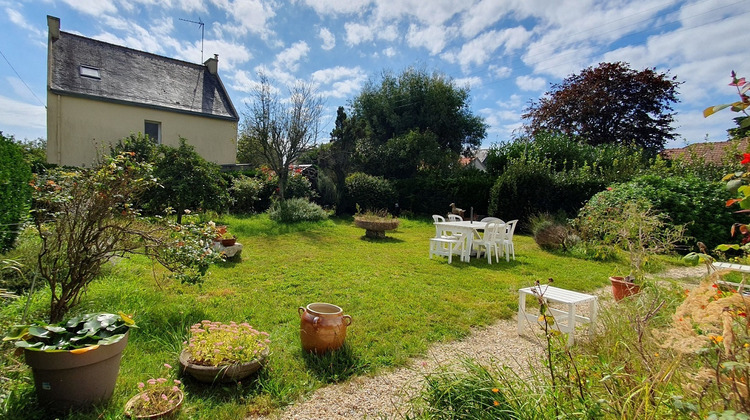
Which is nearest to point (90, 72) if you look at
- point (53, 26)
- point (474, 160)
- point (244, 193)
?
point (53, 26)

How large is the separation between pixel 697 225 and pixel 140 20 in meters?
14.7

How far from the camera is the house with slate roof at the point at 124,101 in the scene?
1427 centimetres

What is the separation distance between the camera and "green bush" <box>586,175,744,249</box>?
322 inches

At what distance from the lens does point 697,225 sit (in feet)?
27.6

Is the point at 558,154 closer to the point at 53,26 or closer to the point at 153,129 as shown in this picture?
the point at 153,129

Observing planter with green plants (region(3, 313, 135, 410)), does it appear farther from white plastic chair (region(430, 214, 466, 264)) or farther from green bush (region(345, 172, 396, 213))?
green bush (region(345, 172, 396, 213))

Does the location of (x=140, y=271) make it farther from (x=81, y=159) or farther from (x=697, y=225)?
(x=81, y=159)

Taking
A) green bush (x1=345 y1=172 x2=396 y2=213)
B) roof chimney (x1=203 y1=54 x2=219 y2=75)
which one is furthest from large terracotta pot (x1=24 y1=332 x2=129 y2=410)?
roof chimney (x1=203 y1=54 x2=219 y2=75)

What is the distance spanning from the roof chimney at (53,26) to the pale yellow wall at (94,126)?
3.11 meters

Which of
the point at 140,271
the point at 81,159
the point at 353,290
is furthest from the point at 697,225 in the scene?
the point at 81,159

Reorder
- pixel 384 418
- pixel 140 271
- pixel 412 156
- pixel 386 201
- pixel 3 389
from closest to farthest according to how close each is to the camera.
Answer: pixel 3 389 → pixel 384 418 → pixel 140 271 → pixel 386 201 → pixel 412 156

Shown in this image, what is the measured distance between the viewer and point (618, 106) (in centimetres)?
1917

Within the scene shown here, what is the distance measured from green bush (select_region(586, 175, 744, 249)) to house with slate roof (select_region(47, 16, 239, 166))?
1443 centimetres

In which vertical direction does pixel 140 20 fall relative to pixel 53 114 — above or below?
above
